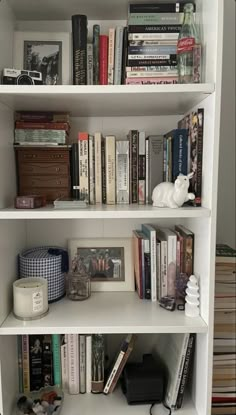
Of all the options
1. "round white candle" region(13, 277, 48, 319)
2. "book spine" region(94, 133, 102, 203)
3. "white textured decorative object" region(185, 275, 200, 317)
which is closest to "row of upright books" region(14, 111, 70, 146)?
"book spine" region(94, 133, 102, 203)

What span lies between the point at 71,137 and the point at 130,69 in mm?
325

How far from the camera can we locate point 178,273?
Answer: 1.13m

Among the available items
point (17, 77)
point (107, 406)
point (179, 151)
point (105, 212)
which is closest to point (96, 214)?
point (105, 212)

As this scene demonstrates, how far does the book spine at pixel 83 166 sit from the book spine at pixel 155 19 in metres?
0.38

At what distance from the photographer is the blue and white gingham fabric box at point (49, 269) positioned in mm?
1104

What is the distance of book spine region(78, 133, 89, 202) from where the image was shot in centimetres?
110

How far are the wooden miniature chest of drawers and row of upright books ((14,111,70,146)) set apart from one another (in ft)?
0.08

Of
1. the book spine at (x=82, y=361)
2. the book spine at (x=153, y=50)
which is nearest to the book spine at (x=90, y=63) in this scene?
the book spine at (x=153, y=50)

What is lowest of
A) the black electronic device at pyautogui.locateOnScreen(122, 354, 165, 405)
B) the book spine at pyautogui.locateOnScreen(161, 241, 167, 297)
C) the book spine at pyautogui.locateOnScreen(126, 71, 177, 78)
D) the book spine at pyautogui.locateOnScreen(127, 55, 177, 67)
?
the black electronic device at pyautogui.locateOnScreen(122, 354, 165, 405)

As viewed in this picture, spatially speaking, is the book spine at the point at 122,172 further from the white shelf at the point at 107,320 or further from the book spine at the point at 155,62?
the white shelf at the point at 107,320

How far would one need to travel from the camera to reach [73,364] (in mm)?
1152

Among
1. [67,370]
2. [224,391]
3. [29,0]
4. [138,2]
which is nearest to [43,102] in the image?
[29,0]

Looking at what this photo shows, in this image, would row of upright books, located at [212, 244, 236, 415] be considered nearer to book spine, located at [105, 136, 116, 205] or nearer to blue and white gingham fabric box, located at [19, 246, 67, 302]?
book spine, located at [105, 136, 116, 205]

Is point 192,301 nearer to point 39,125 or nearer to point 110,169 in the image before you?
point 110,169
